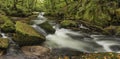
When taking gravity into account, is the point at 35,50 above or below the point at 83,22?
above

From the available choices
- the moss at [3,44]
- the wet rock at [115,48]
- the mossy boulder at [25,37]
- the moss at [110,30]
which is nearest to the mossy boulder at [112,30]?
the moss at [110,30]

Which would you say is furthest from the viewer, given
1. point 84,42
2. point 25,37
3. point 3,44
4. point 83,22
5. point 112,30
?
point 83,22

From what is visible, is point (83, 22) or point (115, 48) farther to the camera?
point (83, 22)

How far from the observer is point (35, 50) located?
47.4 ft

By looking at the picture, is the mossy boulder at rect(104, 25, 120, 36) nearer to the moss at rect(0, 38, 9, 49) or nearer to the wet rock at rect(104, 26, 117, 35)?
the wet rock at rect(104, 26, 117, 35)

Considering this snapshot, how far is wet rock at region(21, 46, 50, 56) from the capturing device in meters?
14.0

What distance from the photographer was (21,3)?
46.9m

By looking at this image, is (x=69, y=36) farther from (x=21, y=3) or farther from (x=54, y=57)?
(x=21, y=3)

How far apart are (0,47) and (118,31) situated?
13803 mm

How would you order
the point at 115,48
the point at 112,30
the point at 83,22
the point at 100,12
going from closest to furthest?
the point at 115,48 → the point at 112,30 → the point at 100,12 → the point at 83,22

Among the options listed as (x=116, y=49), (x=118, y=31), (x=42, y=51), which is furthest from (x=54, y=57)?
(x=118, y=31)

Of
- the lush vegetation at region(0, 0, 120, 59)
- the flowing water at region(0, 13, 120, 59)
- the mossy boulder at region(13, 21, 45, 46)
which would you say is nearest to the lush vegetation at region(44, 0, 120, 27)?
the lush vegetation at region(0, 0, 120, 59)

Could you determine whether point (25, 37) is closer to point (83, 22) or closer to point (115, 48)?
point (115, 48)

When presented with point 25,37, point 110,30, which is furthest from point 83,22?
point 25,37
